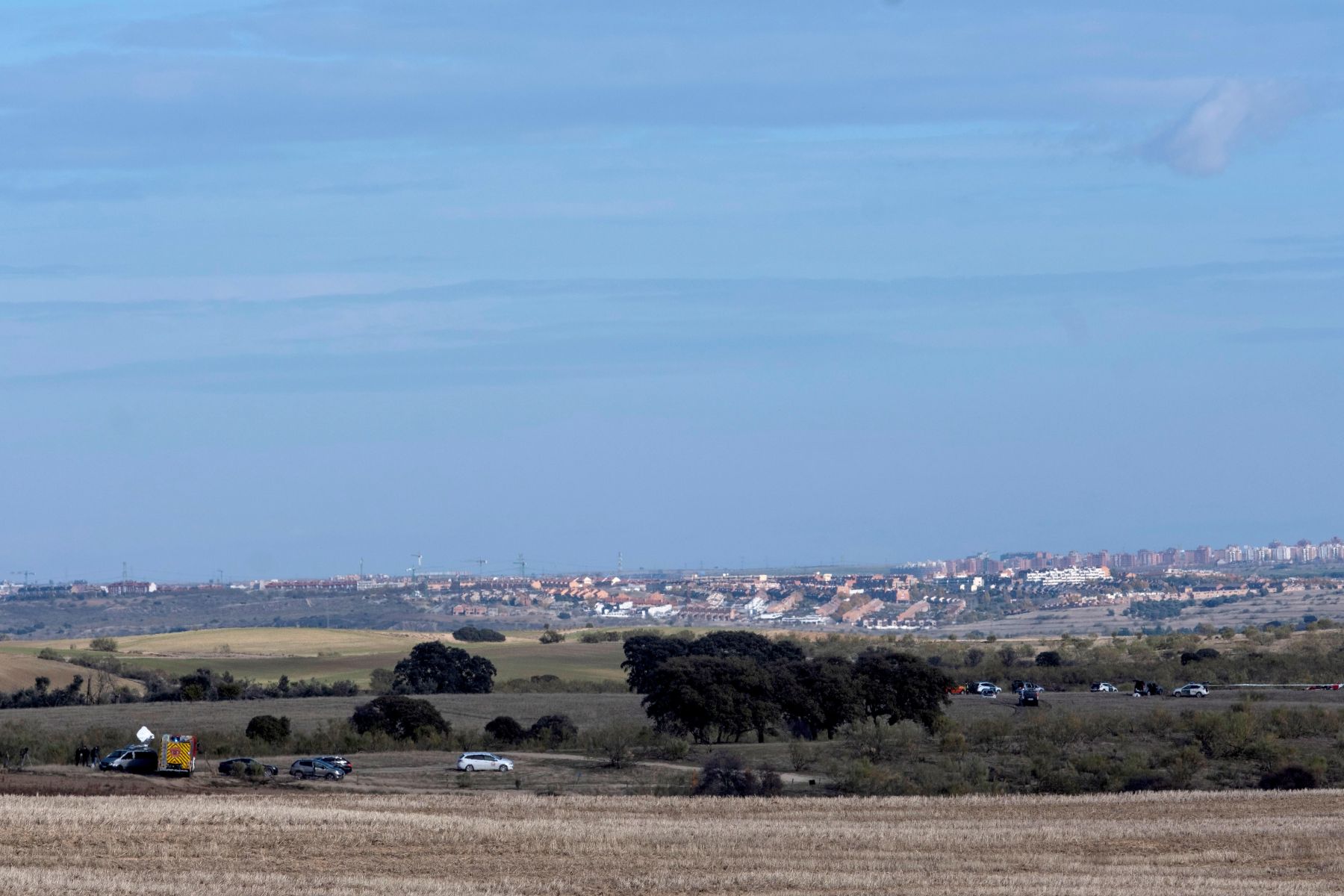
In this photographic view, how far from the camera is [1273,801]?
40188mm

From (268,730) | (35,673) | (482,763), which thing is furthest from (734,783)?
(35,673)

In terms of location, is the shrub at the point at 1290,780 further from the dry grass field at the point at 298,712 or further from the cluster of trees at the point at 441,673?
the cluster of trees at the point at 441,673

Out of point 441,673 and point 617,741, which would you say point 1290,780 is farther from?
point 441,673

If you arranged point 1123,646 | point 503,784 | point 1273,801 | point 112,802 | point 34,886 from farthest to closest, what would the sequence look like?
point 1123,646, point 503,784, point 1273,801, point 112,802, point 34,886

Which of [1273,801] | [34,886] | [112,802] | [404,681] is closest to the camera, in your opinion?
[34,886]

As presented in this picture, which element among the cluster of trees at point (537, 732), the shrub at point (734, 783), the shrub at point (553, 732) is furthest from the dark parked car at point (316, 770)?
the cluster of trees at point (537, 732)

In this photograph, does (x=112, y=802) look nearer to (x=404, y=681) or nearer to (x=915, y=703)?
(x=915, y=703)

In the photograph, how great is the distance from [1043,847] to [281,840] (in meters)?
14.4

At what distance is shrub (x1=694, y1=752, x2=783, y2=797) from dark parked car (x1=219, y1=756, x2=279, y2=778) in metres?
12.7

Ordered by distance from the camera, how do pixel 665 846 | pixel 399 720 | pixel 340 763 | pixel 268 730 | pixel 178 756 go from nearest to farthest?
pixel 665 846, pixel 178 756, pixel 340 763, pixel 268 730, pixel 399 720

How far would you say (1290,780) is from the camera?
4847cm

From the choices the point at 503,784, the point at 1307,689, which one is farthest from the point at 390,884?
the point at 1307,689

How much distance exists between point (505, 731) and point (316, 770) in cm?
1471

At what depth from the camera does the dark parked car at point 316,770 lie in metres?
48.8
